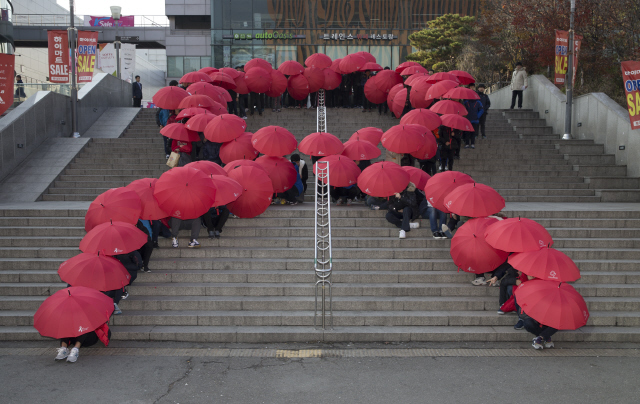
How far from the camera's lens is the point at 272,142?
437 inches

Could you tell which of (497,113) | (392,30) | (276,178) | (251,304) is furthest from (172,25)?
(251,304)

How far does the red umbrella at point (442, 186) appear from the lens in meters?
9.29

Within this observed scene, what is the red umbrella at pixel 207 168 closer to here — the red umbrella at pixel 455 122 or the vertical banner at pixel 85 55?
the red umbrella at pixel 455 122

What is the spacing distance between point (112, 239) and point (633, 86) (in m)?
10.2

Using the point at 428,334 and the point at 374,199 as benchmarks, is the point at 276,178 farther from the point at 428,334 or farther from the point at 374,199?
the point at 428,334

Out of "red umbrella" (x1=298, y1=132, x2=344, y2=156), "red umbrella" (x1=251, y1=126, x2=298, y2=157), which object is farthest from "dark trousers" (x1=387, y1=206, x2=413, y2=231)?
"red umbrella" (x1=251, y1=126, x2=298, y2=157)

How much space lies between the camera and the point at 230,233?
10125mm

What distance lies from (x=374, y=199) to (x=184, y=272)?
12.9ft

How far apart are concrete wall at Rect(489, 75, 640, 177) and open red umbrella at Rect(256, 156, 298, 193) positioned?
8490 mm

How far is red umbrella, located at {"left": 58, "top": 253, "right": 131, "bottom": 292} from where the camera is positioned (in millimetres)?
7094

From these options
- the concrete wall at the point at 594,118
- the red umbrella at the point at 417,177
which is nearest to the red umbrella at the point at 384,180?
the red umbrella at the point at 417,177

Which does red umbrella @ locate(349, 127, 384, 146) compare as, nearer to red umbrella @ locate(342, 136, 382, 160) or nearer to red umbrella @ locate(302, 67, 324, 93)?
red umbrella @ locate(342, 136, 382, 160)

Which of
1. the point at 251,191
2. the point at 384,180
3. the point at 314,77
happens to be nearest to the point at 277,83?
the point at 314,77

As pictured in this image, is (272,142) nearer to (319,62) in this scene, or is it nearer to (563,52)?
(319,62)
